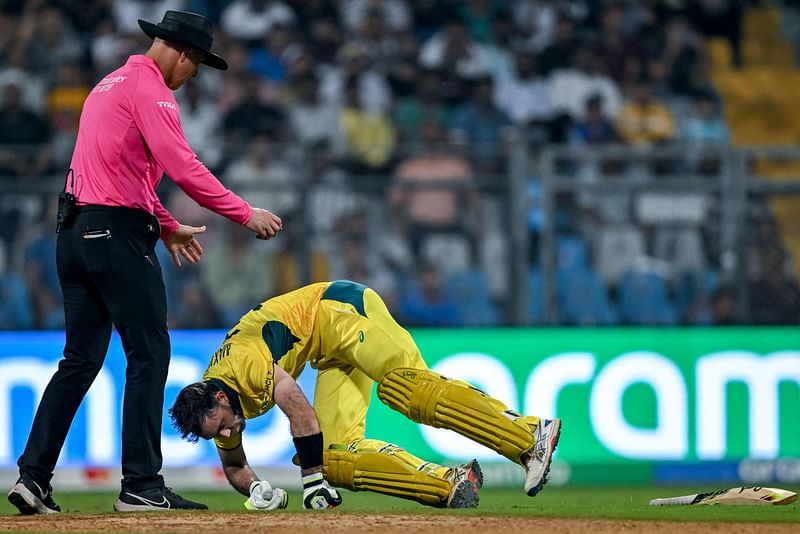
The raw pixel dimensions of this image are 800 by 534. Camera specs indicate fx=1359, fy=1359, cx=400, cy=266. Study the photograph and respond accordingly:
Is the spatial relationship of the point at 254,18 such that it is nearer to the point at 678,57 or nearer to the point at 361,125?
the point at 361,125

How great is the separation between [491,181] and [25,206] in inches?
143

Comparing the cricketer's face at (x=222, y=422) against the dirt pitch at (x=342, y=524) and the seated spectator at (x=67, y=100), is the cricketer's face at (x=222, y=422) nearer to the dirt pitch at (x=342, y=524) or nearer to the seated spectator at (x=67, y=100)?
the dirt pitch at (x=342, y=524)

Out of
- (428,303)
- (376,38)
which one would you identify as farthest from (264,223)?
(376,38)

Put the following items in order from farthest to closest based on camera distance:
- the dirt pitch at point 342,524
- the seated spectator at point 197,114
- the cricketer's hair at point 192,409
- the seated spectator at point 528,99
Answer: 1. the seated spectator at point 528,99
2. the seated spectator at point 197,114
3. the cricketer's hair at point 192,409
4. the dirt pitch at point 342,524

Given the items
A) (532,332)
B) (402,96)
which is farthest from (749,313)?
(402,96)

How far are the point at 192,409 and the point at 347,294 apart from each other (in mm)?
1175

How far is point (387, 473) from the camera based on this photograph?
22.2ft

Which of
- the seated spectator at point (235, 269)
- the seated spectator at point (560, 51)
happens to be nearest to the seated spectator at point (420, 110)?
the seated spectator at point (560, 51)

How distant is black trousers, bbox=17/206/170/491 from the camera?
6.58 metres

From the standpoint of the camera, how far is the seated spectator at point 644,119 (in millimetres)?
13938

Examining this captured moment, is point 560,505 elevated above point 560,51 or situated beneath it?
situated beneath

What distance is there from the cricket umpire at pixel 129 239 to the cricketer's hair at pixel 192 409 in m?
0.24

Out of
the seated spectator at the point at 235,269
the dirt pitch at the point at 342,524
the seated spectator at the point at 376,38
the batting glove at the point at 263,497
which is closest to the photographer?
the dirt pitch at the point at 342,524

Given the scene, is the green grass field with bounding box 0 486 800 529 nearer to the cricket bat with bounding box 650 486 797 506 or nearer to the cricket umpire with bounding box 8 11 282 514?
the cricket bat with bounding box 650 486 797 506
